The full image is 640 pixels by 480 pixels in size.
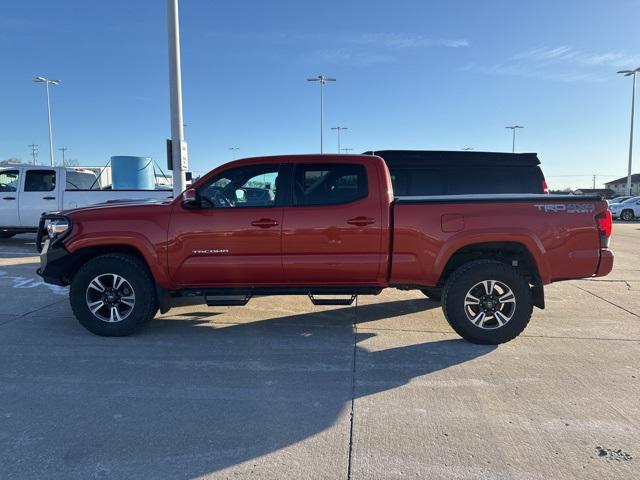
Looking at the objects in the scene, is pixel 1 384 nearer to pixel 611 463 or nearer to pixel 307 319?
pixel 307 319

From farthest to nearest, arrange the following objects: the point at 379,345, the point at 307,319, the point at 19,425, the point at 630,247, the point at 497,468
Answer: the point at 630,247, the point at 307,319, the point at 379,345, the point at 19,425, the point at 497,468

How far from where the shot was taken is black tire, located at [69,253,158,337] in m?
4.94

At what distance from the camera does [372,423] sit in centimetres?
326

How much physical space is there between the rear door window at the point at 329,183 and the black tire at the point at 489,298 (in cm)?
137

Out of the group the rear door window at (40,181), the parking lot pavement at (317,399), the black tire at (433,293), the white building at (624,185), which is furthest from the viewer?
the white building at (624,185)

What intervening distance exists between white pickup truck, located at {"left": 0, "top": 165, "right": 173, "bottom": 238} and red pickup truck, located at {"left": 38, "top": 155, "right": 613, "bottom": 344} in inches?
293

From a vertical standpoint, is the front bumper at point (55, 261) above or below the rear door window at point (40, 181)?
below

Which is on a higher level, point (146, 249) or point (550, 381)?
point (146, 249)

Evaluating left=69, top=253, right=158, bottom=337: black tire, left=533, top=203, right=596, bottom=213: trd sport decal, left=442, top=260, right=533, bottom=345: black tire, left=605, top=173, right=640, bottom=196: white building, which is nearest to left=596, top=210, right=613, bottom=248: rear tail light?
left=533, top=203, right=596, bottom=213: trd sport decal

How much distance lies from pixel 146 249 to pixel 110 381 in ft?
4.76

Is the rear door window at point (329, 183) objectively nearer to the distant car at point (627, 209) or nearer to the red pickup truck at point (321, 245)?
the red pickup truck at point (321, 245)

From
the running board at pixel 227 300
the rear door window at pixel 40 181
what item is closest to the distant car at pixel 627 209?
the rear door window at pixel 40 181

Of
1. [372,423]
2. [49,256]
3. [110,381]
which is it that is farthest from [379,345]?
[49,256]

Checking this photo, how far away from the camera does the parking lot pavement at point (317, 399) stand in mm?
2809
